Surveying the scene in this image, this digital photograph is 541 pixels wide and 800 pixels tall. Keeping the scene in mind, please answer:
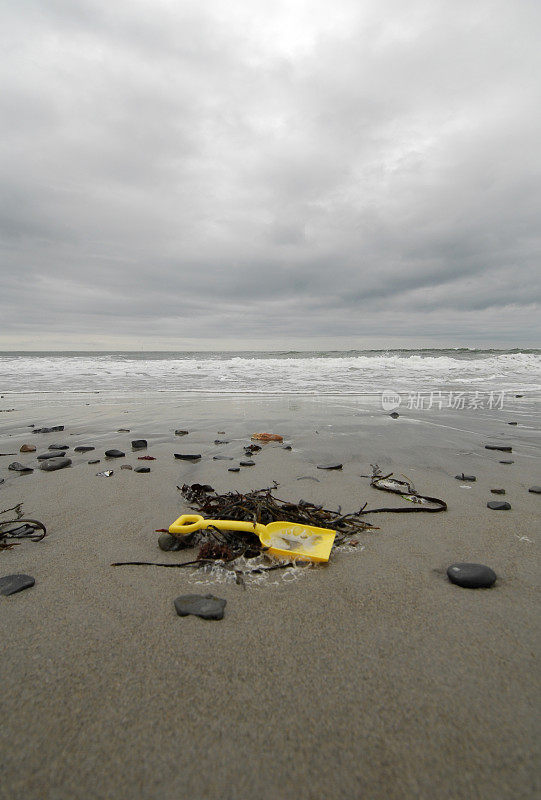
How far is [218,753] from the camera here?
3.34 ft

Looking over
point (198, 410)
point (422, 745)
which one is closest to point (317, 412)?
point (198, 410)

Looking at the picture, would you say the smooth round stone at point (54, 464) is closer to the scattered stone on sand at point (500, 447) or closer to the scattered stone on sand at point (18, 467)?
the scattered stone on sand at point (18, 467)

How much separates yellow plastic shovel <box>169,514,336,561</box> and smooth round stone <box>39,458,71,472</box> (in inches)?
92.7

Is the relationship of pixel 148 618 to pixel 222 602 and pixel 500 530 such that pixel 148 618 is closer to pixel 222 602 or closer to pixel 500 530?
pixel 222 602

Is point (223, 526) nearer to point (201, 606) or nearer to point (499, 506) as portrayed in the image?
point (201, 606)

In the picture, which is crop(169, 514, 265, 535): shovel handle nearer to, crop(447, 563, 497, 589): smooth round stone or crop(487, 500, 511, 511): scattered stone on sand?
crop(447, 563, 497, 589): smooth round stone

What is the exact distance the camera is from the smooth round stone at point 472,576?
1.78 m

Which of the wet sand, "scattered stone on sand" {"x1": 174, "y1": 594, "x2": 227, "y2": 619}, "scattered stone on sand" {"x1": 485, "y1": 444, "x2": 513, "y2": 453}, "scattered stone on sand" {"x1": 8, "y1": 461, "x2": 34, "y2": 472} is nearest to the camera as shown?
the wet sand

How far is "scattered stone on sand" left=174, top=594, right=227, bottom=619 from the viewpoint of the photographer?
1587 mm

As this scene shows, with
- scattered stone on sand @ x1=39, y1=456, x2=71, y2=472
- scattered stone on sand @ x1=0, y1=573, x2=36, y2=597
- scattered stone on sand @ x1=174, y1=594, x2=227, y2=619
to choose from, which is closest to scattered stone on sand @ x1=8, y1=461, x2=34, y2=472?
scattered stone on sand @ x1=39, y1=456, x2=71, y2=472

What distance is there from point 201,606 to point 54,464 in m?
3.05

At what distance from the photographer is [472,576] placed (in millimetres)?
1794

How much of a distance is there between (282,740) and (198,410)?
7.17 m

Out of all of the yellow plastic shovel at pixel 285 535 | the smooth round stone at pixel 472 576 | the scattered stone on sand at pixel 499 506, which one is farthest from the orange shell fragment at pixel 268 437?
the smooth round stone at pixel 472 576
